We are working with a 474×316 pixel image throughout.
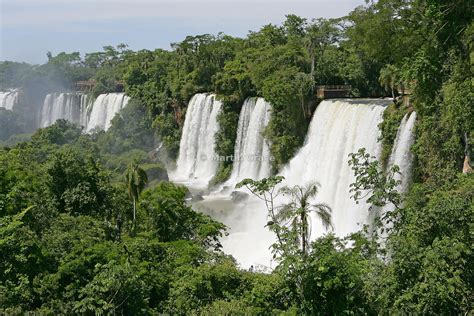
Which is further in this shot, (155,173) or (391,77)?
(155,173)

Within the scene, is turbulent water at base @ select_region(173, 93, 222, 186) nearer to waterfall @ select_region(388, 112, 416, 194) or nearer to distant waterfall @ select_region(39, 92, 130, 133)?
distant waterfall @ select_region(39, 92, 130, 133)

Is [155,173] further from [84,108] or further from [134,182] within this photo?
[84,108]

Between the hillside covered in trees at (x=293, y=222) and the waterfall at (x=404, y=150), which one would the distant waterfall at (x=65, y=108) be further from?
the waterfall at (x=404, y=150)

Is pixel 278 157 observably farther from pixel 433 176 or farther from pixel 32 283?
pixel 32 283

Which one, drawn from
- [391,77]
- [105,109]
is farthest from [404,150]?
[105,109]

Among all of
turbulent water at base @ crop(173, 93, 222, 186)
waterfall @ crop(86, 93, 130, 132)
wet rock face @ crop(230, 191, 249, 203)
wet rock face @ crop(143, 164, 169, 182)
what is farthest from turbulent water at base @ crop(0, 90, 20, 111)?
wet rock face @ crop(230, 191, 249, 203)

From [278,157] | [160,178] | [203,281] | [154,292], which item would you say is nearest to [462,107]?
[203,281]
